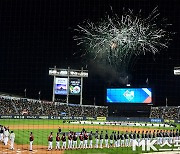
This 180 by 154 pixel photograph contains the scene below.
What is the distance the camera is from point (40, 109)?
5950cm

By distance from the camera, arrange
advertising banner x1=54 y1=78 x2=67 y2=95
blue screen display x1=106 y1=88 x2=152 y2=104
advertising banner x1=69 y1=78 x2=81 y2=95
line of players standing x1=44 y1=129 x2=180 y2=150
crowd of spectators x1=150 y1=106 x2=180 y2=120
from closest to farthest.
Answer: line of players standing x1=44 y1=129 x2=180 y2=150 → blue screen display x1=106 y1=88 x2=152 y2=104 → crowd of spectators x1=150 y1=106 x2=180 y2=120 → advertising banner x1=54 y1=78 x2=67 y2=95 → advertising banner x1=69 y1=78 x2=81 y2=95

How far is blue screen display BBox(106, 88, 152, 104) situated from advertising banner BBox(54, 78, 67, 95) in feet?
36.5

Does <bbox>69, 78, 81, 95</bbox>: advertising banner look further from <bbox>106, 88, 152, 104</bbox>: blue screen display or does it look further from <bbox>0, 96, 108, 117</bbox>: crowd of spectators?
<bbox>106, 88, 152, 104</bbox>: blue screen display

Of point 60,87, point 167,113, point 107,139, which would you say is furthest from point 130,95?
point 107,139

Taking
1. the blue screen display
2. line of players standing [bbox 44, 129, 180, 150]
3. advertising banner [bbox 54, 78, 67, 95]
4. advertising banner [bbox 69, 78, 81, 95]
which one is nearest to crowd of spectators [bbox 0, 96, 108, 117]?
advertising banner [bbox 54, 78, 67, 95]

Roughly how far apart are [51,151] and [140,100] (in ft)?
114

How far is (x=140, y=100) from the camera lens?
172 feet

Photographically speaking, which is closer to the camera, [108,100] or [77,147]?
[77,147]

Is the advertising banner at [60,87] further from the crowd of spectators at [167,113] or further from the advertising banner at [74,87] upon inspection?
the crowd of spectators at [167,113]

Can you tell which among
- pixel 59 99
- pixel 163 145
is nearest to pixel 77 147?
pixel 163 145

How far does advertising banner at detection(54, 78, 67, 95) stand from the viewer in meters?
60.3

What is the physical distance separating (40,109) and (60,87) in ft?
20.0

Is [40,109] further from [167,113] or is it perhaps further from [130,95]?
[167,113]

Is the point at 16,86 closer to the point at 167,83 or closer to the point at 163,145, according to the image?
the point at 167,83
